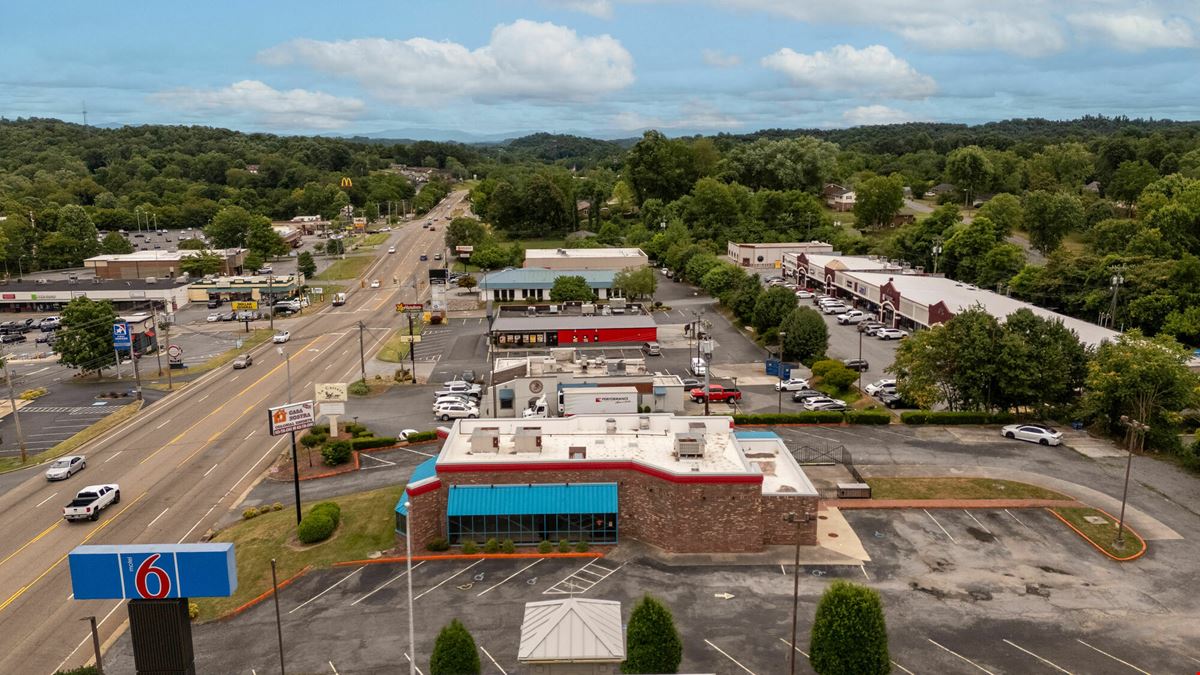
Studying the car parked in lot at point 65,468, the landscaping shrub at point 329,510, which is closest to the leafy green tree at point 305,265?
the car parked in lot at point 65,468

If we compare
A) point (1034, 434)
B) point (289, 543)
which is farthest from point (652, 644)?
point (1034, 434)

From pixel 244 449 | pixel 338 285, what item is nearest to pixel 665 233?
pixel 338 285

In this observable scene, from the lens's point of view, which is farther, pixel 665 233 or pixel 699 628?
pixel 665 233

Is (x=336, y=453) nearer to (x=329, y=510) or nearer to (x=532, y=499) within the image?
(x=329, y=510)

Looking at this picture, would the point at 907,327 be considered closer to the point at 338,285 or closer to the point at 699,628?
the point at 699,628

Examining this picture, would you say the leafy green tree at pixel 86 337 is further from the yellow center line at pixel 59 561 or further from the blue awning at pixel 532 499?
the blue awning at pixel 532 499

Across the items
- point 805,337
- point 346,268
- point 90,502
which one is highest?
point 805,337
